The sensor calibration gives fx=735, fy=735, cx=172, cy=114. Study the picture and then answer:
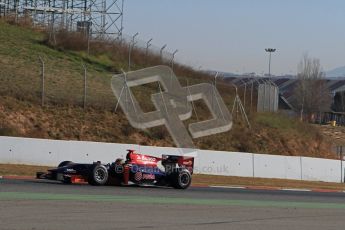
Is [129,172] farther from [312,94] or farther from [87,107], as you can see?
[312,94]

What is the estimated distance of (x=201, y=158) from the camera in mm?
33344

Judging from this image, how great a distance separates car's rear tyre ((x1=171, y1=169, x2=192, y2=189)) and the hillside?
46.0ft

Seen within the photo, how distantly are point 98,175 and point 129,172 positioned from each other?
1.14 metres

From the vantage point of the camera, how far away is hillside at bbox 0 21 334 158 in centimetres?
3731

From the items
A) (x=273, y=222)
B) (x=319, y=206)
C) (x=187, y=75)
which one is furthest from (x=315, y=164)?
(x=273, y=222)

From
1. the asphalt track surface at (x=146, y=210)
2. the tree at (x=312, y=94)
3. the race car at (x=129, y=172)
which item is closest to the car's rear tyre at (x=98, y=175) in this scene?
the race car at (x=129, y=172)

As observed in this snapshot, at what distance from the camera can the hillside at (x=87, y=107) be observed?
37312 mm

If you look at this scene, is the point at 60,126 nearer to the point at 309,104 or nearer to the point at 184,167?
the point at 184,167

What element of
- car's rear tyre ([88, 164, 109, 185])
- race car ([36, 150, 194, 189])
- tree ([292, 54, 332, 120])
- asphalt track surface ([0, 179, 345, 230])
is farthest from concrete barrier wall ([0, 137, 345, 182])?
tree ([292, 54, 332, 120])

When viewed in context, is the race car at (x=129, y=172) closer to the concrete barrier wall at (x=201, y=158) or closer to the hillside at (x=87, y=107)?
the concrete barrier wall at (x=201, y=158)

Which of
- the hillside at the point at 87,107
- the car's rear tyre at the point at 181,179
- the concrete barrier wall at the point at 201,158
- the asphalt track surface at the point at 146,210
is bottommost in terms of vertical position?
the asphalt track surface at the point at 146,210

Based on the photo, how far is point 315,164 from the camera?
38469 millimetres

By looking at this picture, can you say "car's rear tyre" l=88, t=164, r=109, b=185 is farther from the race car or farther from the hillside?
the hillside

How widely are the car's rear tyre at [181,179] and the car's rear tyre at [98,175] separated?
2336mm
